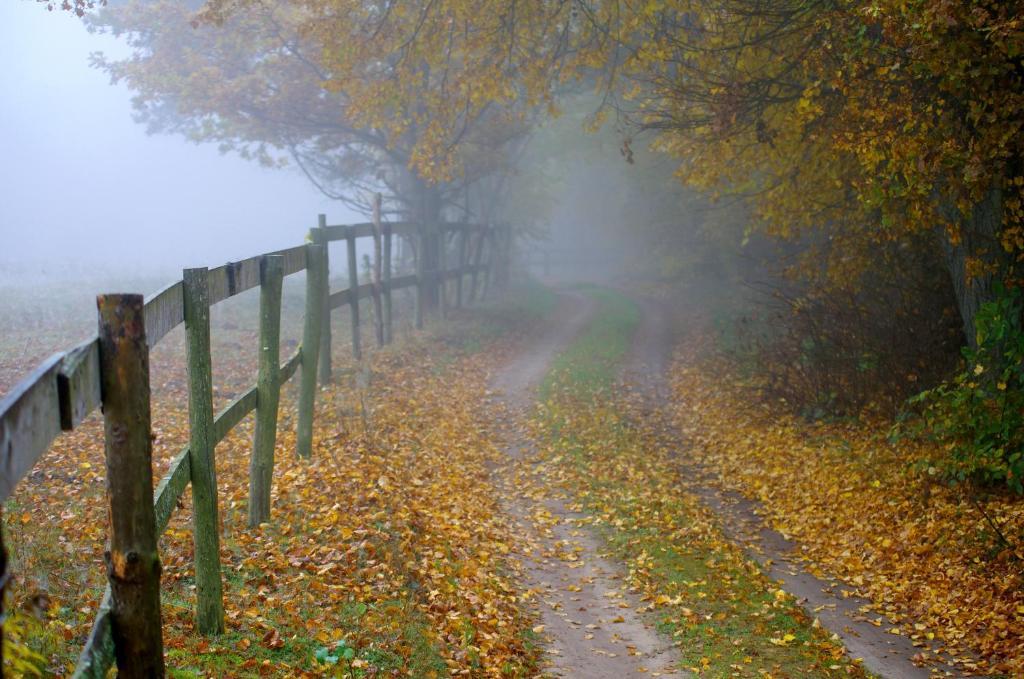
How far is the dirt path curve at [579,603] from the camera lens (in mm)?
6055

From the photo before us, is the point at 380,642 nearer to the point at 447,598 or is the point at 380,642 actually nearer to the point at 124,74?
the point at 447,598

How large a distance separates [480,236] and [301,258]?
17925 millimetres

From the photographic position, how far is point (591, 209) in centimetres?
5897

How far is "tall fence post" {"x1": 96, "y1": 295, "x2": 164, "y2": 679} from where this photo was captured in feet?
9.93

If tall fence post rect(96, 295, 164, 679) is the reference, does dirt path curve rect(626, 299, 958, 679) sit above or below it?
below

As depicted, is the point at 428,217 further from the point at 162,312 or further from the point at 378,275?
the point at 162,312

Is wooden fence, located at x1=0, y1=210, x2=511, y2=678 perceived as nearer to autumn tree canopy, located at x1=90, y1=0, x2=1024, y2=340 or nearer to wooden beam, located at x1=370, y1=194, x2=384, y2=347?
autumn tree canopy, located at x1=90, y1=0, x2=1024, y2=340

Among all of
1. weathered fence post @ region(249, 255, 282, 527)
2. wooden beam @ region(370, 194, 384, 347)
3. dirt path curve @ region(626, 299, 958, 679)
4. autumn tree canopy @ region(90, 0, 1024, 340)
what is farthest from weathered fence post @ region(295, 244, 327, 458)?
wooden beam @ region(370, 194, 384, 347)

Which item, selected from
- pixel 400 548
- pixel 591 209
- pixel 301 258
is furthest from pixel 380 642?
→ pixel 591 209

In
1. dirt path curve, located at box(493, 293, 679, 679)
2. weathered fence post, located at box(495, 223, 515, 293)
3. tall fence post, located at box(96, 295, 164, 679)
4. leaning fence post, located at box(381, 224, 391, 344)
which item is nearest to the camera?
tall fence post, located at box(96, 295, 164, 679)

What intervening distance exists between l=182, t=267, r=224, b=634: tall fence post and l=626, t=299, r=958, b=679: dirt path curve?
4624mm

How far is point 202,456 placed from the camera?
4988 millimetres

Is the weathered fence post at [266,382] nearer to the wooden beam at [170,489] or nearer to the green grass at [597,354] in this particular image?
the wooden beam at [170,489]

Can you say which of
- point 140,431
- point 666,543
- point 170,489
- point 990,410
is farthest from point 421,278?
point 140,431
